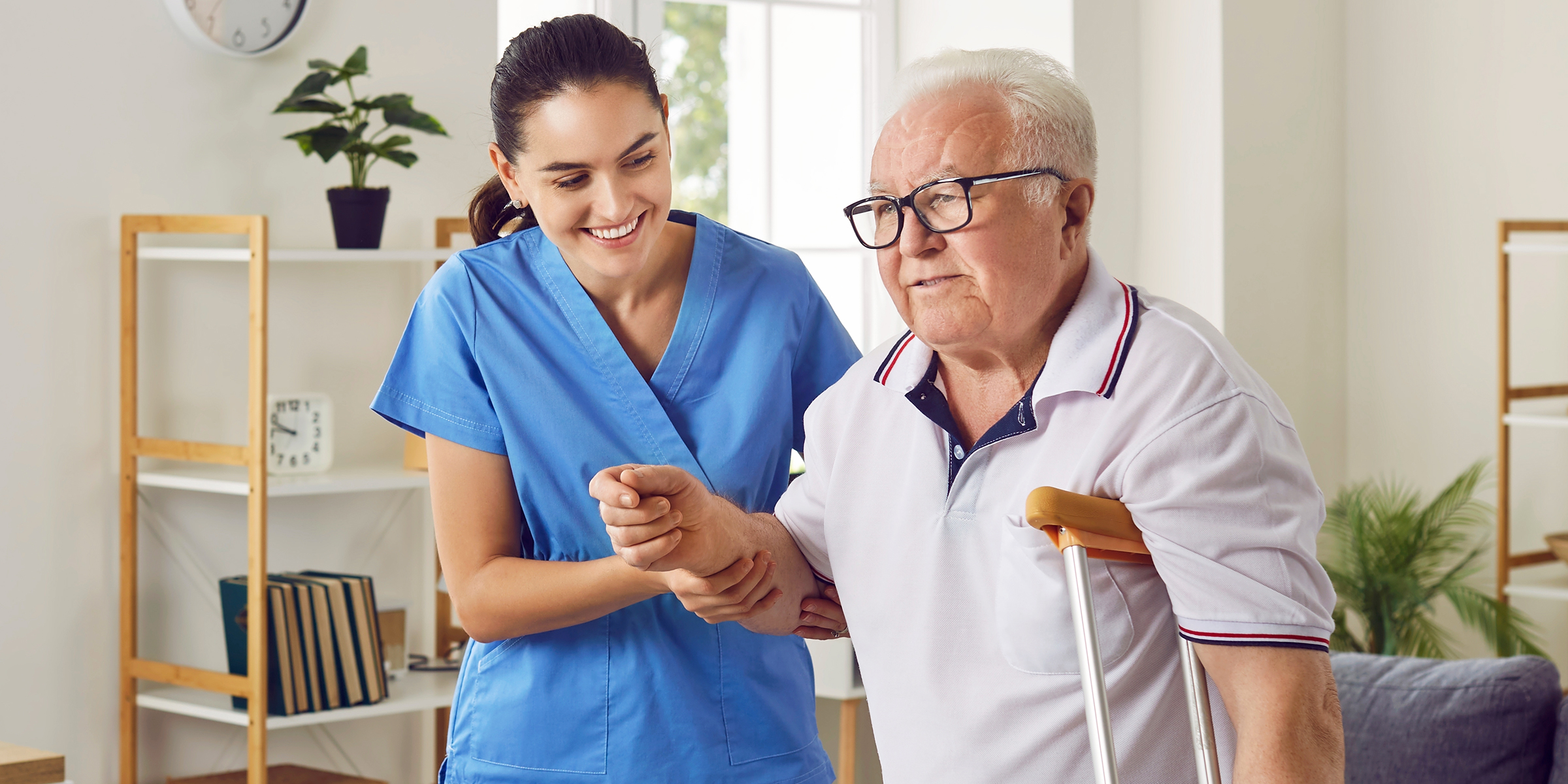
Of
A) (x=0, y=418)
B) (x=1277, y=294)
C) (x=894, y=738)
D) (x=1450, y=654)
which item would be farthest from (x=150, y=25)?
(x=1450, y=654)

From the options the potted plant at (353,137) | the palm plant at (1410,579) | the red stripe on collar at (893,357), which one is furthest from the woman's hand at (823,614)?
the palm plant at (1410,579)

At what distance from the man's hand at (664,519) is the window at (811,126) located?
7.94 ft

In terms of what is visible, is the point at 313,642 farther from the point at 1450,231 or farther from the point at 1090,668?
the point at 1450,231

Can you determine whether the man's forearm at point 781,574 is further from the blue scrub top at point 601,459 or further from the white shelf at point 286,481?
the white shelf at point 286,481

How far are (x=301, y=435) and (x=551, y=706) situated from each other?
155 centimetres

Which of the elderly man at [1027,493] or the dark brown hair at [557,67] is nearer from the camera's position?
the elderly man at [1027,493]

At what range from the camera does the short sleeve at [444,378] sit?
4.52 feet

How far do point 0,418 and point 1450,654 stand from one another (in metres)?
3.44

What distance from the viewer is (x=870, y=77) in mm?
3719

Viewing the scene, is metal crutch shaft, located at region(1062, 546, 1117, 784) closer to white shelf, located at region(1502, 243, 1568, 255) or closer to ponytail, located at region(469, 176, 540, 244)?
ponytail, located at region(469, 176, 540, 244)

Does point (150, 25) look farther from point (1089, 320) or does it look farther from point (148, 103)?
point (1089, 320)

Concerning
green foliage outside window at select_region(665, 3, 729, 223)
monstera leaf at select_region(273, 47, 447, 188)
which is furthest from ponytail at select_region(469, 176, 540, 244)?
green foliage outside window at select_region(665, 3, 729, 223)

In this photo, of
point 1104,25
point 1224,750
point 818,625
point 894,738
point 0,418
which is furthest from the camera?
point 1104,25

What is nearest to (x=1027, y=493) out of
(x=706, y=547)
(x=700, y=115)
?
(x=706, y=547)
